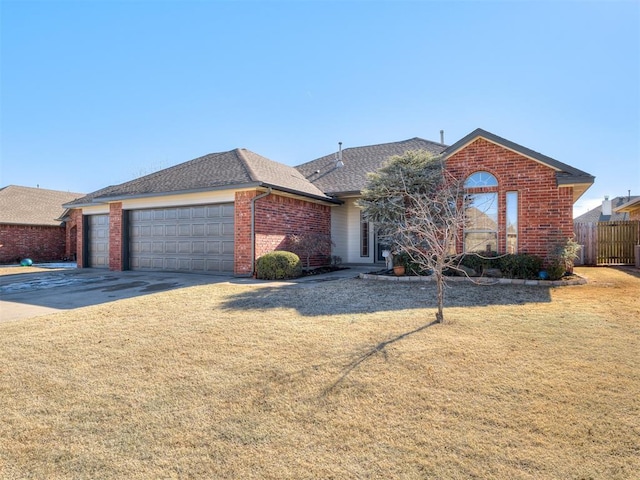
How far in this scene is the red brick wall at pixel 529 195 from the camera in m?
9.30

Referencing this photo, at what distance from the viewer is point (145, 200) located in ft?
43.7

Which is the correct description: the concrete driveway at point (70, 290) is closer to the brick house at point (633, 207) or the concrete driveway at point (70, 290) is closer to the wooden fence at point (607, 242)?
the wooden fence at point (607, 242)

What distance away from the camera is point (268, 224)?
11555 millimetres

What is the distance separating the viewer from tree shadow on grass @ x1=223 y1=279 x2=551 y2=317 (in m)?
6.44

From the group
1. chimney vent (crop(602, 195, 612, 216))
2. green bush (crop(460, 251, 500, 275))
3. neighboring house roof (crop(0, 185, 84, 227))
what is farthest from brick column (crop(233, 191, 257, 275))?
chimney vent (crop(602, 195, 612, 216))

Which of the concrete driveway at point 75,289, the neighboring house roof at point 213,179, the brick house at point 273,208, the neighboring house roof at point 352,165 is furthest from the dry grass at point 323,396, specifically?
the neighboring house roof at point 352,165

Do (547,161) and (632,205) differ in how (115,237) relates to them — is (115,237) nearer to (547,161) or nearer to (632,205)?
(547,161)

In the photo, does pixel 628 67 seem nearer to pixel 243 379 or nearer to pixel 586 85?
pixel 586 85

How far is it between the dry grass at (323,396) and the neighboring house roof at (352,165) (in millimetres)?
9765

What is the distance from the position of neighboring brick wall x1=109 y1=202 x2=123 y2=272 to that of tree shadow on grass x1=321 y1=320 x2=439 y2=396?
12.9 metres

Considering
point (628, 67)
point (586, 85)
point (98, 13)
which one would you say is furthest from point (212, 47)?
point (628, 67)

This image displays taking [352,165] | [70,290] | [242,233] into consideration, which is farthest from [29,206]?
[352,165]

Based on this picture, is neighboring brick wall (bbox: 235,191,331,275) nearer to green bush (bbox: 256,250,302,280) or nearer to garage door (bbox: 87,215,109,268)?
green bush (bbox: 256,250,302,280)

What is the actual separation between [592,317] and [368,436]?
501cm
